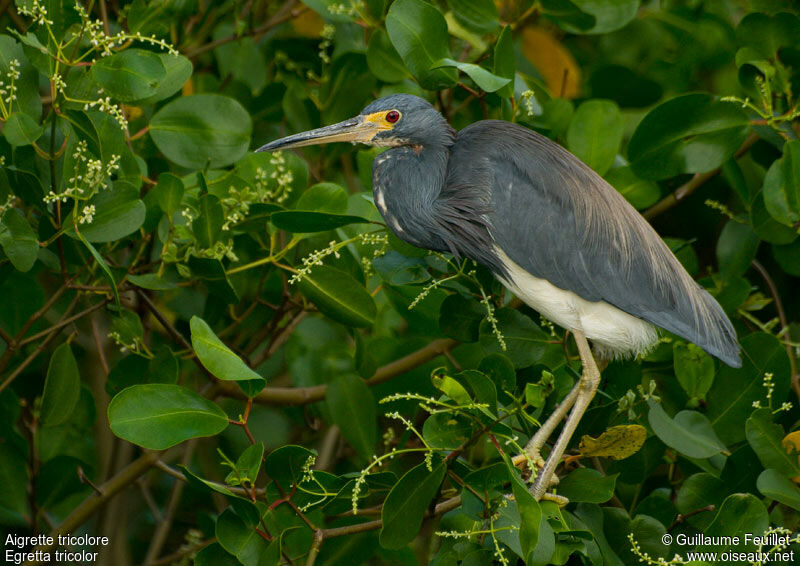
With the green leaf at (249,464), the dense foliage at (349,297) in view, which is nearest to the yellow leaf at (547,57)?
the dense foliage at (349,297)

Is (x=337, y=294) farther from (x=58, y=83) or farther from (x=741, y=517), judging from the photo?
(x=741, y=517)

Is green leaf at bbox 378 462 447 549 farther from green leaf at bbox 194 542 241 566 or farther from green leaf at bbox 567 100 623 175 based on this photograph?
green leaf at bbox 567 100 623 175

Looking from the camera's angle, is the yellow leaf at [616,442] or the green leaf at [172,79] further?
the green leaf at [172,79]

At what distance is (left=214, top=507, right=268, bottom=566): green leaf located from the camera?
7.45 ft

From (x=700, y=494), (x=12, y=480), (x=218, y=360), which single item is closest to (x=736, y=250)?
(x=700, y=494)

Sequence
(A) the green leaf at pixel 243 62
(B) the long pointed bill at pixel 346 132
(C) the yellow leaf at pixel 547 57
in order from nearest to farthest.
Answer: (B) the long pointed bill at pixel 346 132, (A) the green leaf at pixel 243 62, (C) the yellow leaf at pixel 547 57

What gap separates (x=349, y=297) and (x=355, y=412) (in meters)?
0.42

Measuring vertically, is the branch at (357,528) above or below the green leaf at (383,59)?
below

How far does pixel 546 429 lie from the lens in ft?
9.33

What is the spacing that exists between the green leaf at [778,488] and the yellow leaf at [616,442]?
30 centimetres

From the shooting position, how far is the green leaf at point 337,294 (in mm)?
2625

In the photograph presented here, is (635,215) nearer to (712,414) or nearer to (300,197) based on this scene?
(712,414)

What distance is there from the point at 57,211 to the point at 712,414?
6.21ft

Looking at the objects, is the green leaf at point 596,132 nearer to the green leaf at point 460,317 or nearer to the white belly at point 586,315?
the white belly at point 586,315
